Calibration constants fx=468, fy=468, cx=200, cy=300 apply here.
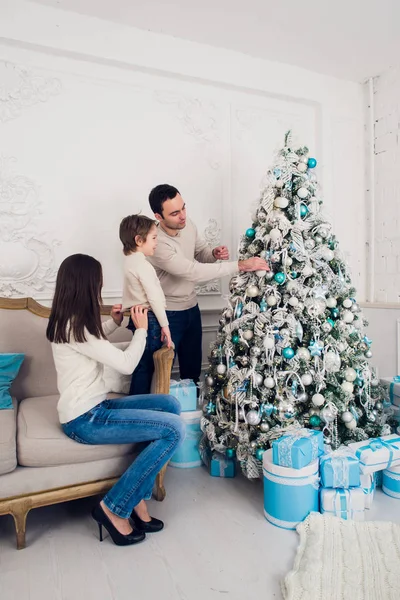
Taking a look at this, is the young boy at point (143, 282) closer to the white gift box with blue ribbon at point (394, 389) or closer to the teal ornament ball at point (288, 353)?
the teal ornament ball at point (288, 353)

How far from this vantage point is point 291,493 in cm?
212

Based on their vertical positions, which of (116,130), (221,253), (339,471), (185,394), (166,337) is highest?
(116,130)

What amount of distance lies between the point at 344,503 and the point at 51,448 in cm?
134

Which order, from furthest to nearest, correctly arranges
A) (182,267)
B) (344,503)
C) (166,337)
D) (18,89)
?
(18,89) < (182,267) < (166,337) < (344,503)

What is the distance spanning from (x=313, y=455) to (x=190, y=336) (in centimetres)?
125

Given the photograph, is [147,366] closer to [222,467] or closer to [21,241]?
[222,467]

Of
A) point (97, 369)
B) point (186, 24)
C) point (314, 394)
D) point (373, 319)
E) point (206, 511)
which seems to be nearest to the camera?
point (97, 369)

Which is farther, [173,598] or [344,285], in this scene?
[344,285]

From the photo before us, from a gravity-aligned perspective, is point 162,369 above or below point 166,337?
below

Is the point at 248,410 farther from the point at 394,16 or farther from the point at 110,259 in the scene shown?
the point at 394,16

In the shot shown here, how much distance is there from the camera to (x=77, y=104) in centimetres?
324

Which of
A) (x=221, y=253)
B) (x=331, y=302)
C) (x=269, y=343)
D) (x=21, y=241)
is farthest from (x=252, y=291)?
(x=21, y=241)

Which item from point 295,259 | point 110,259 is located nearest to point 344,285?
point 295,259

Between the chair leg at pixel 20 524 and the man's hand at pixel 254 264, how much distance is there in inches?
63.1
